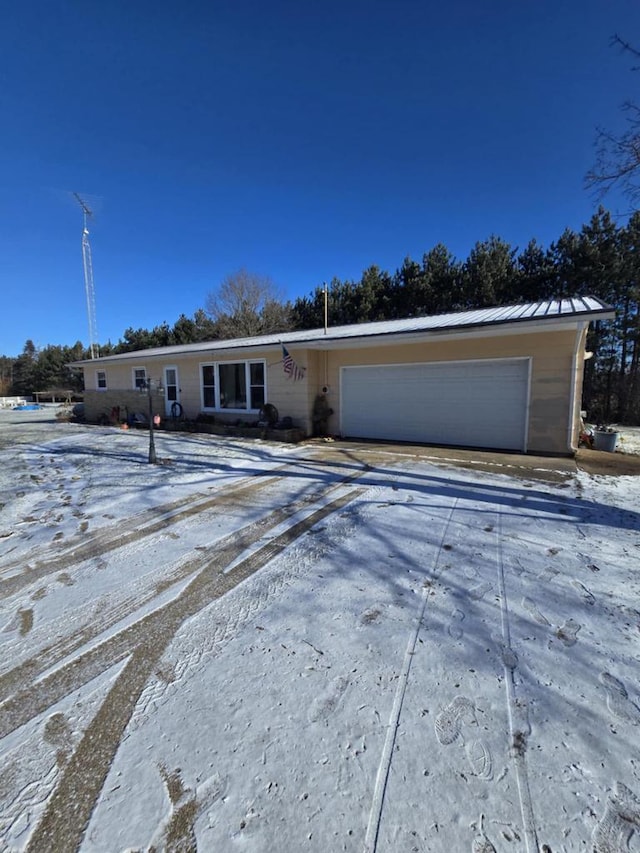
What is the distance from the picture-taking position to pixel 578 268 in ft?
55.3

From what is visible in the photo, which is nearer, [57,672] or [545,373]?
[57,672]

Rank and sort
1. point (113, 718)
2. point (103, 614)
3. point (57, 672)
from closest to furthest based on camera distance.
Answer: point (113, 718) → point (57, 672) → point (103, 614)

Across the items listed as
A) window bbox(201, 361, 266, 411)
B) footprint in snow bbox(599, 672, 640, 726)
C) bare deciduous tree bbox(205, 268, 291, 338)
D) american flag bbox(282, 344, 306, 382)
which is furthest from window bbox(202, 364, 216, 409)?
bare deciduous tree bbox(205, 268, 291, 338)

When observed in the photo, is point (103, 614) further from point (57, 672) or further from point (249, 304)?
point (249, 304)

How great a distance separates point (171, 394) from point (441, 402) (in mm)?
9355

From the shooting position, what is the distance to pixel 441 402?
28.5ft

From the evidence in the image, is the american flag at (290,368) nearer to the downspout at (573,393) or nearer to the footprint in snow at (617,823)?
the downspout at (573,393)

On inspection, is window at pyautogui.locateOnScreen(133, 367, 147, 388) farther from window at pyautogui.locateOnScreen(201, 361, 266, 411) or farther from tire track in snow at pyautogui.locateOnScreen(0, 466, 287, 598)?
tire track in snow at pyautogui.locateOnScreen(0, 466, 287, 598)

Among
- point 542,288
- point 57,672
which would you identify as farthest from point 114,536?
point 542,288

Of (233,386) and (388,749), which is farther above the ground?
(233,386)

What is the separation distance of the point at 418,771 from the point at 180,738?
953 millimetres

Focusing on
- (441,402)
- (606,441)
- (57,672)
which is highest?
(441,402)

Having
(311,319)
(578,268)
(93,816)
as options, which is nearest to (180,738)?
(93,816)

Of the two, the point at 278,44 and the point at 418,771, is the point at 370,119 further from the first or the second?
the point at 418,771
